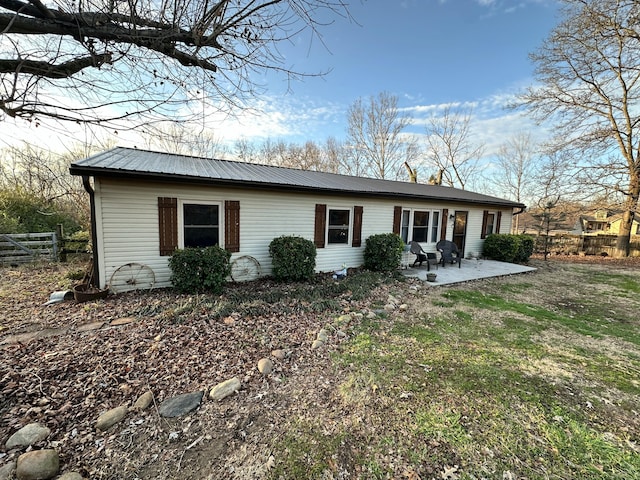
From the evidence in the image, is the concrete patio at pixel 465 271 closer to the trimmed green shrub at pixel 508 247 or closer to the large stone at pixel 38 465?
the trimmed green shrub at pixel 508 247

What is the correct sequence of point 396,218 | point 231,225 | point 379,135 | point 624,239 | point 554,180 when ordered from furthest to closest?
point 379,135 → point 554,180 → point 624,239 → point 396,218 → point 231,225

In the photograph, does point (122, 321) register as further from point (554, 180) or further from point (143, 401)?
point (554, 180)

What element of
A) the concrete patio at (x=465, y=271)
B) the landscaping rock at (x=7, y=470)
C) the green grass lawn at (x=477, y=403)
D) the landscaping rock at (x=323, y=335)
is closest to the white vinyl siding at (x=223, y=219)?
the concrete patio at (x=465, y=271)

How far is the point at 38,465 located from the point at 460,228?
11961 mm

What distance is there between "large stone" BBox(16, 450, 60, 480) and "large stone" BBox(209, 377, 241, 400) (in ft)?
3.42

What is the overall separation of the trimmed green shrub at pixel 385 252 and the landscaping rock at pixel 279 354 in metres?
5.17

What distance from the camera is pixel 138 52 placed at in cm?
310

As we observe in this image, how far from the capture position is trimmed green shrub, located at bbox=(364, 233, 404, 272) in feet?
25.4

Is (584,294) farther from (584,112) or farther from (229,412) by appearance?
(584,112)

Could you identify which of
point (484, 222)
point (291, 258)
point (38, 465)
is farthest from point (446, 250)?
point (38, 465)

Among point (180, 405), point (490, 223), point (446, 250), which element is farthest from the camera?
point (490, 223)

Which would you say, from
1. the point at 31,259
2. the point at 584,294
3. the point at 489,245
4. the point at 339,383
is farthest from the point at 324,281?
the point at 31,259

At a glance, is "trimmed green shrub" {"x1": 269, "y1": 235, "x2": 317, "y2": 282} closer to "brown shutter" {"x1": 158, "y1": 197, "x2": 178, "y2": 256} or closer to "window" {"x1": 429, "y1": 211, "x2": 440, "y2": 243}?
"brown shutter" {"x1": 158, "y1": 197, "x2": 178, "y2": 256}

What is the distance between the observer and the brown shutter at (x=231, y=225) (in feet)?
20.2
